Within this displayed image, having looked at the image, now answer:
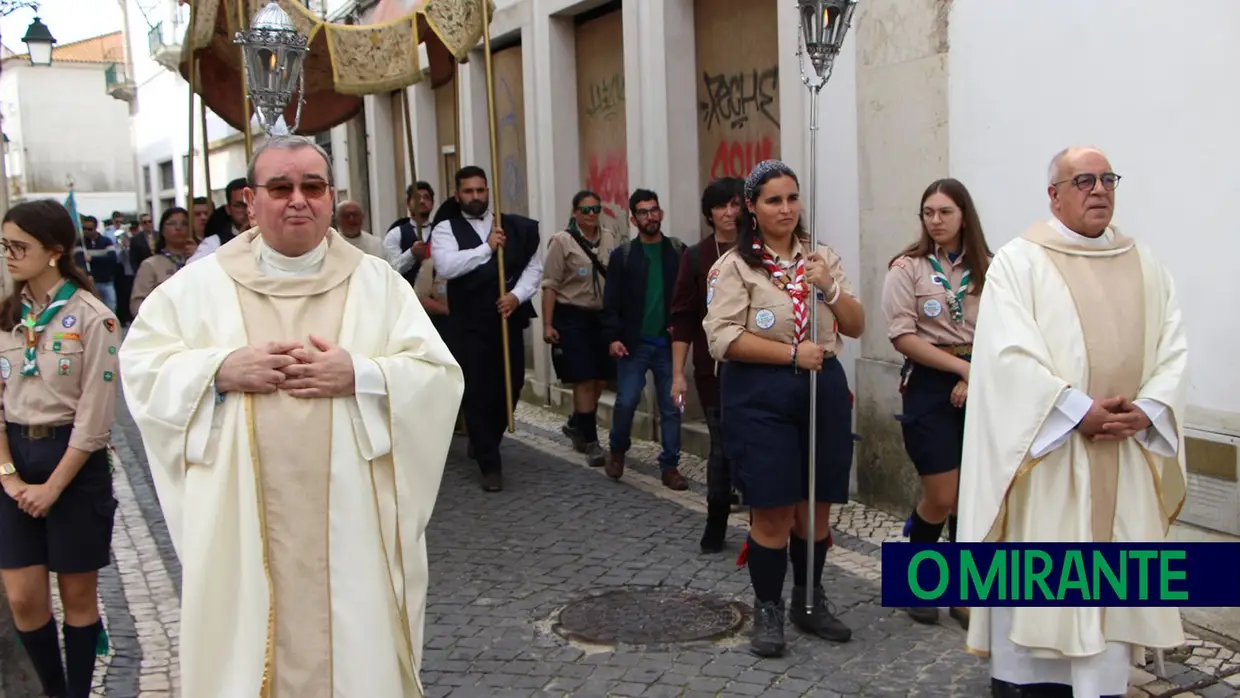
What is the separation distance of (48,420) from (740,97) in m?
6.24

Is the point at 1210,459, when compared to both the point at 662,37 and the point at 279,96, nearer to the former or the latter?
the point at 279,96

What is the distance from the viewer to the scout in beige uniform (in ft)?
30.0

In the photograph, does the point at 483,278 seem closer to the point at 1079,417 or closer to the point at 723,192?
the point at 723,192

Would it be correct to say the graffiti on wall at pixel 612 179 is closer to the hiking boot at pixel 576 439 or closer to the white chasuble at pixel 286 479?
the hiking boot at pixel 576 439

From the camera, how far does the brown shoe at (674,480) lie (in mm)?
8195

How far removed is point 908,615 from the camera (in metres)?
5.57

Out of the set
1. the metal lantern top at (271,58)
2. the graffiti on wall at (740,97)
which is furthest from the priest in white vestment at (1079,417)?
the graffiti on wall at (740,97)

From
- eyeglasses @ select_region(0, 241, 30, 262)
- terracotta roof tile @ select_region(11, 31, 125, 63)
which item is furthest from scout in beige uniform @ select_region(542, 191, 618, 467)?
terracotta roof tile @ select_region(11, 31, 125, 63)

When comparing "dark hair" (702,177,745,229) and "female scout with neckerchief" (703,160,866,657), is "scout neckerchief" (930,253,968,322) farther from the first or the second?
"dark hair" (702,177,745,229)

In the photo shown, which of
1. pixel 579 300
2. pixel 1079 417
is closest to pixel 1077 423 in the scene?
pixel 1079 417

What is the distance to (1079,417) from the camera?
4.20m

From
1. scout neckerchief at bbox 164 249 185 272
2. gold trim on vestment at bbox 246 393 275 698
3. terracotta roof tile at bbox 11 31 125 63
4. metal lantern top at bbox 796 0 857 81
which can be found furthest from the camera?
terracotta roof tile at bbox 11 31 125 63

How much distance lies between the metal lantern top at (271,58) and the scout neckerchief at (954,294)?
11.4 feet

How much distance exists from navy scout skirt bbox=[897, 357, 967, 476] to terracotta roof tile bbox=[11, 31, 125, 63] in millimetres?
50535
